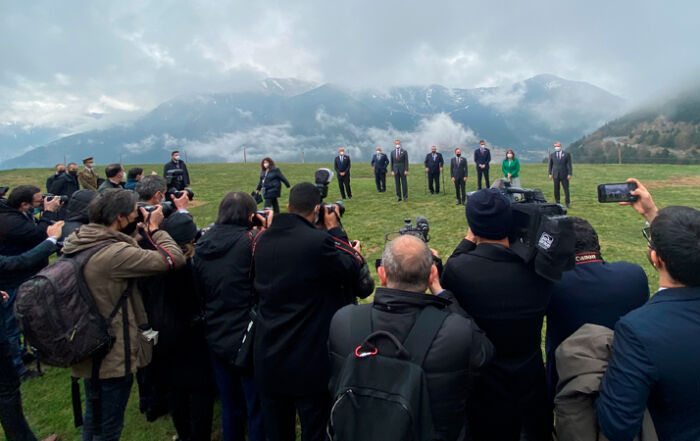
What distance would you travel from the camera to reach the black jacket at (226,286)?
3.14 meters

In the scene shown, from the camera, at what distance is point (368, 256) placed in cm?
866

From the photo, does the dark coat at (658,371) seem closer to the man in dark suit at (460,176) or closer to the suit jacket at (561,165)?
the man in dark suit at (460,176)

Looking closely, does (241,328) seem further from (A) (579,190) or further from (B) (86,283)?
(A) (579,190)

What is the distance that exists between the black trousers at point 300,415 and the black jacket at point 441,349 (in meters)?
1.03

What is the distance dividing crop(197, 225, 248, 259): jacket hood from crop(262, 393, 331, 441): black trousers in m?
1.18

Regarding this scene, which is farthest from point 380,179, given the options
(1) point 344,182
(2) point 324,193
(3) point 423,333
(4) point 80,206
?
(3) point 423,333

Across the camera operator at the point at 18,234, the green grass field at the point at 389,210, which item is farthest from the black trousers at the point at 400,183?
the camera operator at the point at 18,234

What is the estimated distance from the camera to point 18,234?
14.8 feet

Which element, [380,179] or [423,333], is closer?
[423,333]

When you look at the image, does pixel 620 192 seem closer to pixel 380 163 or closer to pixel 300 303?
pixel 300 303

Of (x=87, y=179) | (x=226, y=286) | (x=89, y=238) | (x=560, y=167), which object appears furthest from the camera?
(x=560, y=167)

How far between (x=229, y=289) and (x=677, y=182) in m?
23.4

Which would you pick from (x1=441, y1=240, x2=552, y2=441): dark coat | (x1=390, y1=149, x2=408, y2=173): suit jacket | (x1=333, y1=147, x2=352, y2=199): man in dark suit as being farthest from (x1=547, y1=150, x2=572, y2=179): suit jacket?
(x1=441, y1=240, x2=552, y2=441): dark coat

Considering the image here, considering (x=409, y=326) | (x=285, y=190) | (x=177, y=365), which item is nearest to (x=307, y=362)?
(x=409, y=326)
